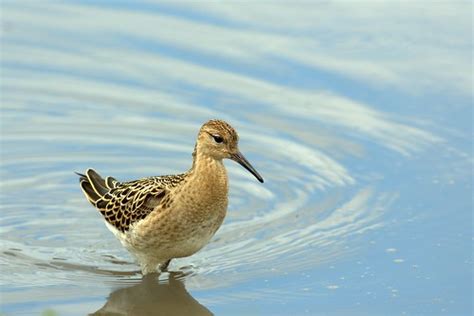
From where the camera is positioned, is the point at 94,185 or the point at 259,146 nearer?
the point at 94,185

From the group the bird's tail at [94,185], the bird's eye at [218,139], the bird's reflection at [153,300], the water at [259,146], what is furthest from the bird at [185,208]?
the bird's tail at [94,185]

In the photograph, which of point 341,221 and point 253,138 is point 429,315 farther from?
point 253,138

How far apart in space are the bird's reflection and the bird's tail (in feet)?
3.66

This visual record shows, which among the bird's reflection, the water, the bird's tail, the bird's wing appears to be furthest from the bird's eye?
the bird's tail

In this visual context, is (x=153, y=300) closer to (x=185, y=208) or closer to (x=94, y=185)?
(x=185, y=208)

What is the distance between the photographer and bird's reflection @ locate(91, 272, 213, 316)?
408 inches

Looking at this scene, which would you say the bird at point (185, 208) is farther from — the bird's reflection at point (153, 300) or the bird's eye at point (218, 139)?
the bird's reflection at point (153, 300)

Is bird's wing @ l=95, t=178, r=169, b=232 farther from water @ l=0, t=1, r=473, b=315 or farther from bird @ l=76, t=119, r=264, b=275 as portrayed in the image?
water @ l=0, t=1, r=473, b=315

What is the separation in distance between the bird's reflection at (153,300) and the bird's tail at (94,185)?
3.66 ft

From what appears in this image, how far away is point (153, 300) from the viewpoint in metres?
10.7

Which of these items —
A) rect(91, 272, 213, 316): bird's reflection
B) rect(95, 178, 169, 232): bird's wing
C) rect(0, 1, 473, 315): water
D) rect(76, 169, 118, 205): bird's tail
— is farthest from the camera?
rect(76, 169, 118, 205): bird's tail

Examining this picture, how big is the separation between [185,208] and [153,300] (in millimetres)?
835

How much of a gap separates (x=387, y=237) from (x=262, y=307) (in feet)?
6.48

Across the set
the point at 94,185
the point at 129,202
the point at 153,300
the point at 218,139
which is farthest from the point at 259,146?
the point at 153,300
